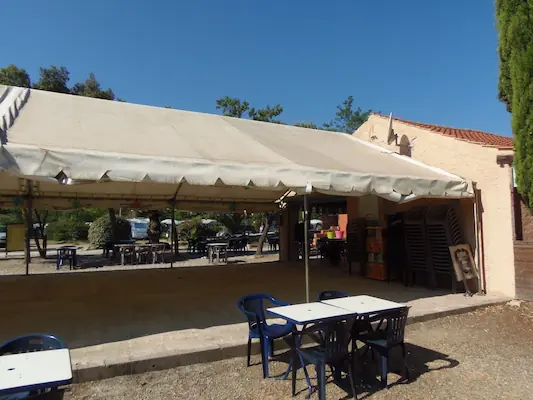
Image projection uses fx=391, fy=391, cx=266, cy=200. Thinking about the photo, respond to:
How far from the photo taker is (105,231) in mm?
21016

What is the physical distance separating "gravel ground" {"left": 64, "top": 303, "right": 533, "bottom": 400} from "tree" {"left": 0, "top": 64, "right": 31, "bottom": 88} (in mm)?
24137

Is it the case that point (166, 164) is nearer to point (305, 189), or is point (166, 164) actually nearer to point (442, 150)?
point (305, 189)

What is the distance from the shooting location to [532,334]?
5191 millimetres

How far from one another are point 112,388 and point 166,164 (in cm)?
242

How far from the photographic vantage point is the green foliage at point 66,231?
28.7 m

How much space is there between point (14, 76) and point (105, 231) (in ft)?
35.2

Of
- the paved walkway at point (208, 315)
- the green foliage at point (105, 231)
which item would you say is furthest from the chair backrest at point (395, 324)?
the green foliage at point (105, 231)

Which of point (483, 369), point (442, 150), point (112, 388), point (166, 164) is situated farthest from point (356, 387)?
point (442, 150)

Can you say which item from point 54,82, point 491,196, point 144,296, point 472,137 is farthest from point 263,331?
point 54,82

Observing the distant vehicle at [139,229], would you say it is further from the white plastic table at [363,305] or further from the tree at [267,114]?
the white plastic table at [363,305]

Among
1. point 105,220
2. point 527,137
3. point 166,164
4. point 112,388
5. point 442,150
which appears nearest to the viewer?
point 112,388

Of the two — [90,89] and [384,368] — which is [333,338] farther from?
[90,89]

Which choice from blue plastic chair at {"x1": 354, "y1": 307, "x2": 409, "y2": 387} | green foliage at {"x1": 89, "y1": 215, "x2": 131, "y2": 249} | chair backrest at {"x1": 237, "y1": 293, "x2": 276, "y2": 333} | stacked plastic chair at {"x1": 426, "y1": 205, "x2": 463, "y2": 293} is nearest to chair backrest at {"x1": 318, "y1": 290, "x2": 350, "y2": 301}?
chair backrest at {"x1": 237, "y1": 293, "x2": 276, "y2": 333}

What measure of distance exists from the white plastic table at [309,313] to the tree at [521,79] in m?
3.41
